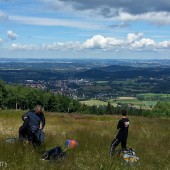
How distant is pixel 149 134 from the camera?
1981cm

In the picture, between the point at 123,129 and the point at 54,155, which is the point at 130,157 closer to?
the point at 54,155

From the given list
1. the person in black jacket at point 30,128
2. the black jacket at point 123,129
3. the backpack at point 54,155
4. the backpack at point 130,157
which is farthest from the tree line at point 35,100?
the backpack at point 54,155

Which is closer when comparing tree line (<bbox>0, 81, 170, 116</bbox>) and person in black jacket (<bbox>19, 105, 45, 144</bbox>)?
person in black jacket (<bbox>19, 105, 45, 144</bbox>)

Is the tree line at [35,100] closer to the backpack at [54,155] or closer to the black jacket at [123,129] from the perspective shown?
the black jacket at [123,129]

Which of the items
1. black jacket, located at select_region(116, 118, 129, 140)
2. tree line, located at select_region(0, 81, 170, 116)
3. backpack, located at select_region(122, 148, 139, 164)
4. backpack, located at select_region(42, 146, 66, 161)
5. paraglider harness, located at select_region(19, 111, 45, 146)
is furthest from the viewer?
tree line, located at select_region(0, 81, 170, 116)

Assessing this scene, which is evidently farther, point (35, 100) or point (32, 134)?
point (35, 100)

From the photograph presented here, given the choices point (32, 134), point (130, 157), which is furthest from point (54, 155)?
point (130, 157)

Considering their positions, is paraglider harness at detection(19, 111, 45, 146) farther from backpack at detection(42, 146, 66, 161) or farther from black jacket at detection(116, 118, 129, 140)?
black jacket at detection(116, 118, 129, 140)

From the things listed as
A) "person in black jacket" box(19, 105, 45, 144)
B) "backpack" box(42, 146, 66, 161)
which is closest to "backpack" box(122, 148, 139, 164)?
"backpack" box(42, 146, 66, 161)

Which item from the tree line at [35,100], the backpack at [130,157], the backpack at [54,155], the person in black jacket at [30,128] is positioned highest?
the person in black jacket at [30,128]

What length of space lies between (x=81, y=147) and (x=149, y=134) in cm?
762

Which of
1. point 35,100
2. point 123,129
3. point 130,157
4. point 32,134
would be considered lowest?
point 35,100

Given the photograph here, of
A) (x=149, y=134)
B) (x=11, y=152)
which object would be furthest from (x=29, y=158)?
(x=149, y=134)

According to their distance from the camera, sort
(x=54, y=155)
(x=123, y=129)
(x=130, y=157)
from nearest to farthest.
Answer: (x=54, y=155)
(x=130, y=157)
(x=123, y=129)
